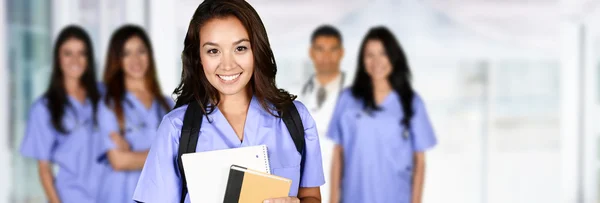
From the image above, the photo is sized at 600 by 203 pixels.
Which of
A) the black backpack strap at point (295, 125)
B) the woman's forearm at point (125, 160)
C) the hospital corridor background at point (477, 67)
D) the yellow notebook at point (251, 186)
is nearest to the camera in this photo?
the yellow notebook at point (251, 186)

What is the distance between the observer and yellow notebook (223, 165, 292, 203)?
118 centimetres

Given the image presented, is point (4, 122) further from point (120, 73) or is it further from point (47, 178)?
point (120, 73)

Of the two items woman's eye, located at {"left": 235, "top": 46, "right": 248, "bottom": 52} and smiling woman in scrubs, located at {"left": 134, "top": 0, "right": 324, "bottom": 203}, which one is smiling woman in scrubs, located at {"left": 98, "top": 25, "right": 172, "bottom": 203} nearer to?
smiling woman in scrubs, located at {"left": 134, "top": 0, "right": 324, "bottom": 203}

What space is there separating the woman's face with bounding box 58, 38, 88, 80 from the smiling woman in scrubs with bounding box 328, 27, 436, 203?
1.30 metres

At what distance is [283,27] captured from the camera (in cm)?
347

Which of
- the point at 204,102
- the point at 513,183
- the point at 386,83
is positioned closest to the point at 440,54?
the point at 386,83

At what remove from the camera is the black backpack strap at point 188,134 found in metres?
1.24

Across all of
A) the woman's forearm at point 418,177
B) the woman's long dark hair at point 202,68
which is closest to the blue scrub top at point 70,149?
the woman's forearm at point 418,177

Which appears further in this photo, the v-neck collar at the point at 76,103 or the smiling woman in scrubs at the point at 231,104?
the v-neck collar at the point at 76,103

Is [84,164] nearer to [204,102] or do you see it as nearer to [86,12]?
[86,12]

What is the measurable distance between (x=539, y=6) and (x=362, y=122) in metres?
1.14

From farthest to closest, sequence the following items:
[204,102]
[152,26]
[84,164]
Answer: [152,26] < [84,164] < [204,102]

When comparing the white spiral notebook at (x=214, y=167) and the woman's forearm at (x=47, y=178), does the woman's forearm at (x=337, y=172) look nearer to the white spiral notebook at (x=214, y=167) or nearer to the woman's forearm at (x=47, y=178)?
the woman's forearm at (x=47, y=178)

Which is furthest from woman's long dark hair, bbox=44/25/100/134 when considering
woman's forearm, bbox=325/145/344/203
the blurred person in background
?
woman's forearm, bbox=325/145/344/203
